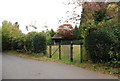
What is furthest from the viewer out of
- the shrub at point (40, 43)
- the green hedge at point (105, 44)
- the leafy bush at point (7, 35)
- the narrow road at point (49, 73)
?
the leafy bush at point (7, 35)

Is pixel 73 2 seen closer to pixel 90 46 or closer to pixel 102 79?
pixel 90 46

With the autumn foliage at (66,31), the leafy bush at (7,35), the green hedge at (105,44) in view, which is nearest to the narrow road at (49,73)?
the green hedge at (105,44)

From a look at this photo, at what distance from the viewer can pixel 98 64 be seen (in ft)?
24.1

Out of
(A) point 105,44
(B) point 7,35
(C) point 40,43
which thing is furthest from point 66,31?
(A) point 105,44

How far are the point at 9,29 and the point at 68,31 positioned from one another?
15951 millimetres

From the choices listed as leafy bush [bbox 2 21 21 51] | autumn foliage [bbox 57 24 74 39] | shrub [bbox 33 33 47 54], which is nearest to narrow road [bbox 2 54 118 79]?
shrub [bbox 33 33 47 54]

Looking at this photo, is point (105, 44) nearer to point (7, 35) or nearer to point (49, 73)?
point (49, 73)

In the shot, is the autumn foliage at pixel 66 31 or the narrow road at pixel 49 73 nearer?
the narrow road at pixel 49 73

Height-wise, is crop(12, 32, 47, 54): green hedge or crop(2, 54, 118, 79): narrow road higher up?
crop(12, 32, 47, 54): green hedge

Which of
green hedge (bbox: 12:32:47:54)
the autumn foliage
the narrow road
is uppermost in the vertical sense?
the autumn foliage

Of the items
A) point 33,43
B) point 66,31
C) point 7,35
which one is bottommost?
point 33,43

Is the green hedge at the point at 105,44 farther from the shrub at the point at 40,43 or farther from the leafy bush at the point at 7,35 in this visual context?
the leafy bush at the point at 7,35

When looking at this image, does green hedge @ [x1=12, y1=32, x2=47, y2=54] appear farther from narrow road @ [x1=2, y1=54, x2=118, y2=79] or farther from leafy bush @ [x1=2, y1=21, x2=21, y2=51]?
narrow road @ [x1=2, y1=54, x2=118, y2=79]

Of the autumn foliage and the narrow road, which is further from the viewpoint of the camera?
the autumn foliage
